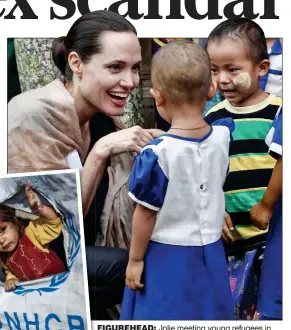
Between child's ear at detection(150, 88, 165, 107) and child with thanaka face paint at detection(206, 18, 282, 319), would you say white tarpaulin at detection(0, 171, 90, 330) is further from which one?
child with thanaka face paint at detection(206, 18, 282, 319)

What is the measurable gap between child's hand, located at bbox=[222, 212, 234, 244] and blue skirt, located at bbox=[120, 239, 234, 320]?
94 mm

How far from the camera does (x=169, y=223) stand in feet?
12.8

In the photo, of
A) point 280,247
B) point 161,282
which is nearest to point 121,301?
point 161,282

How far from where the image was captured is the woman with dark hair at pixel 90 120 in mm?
4031

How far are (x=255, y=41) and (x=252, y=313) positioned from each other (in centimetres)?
132

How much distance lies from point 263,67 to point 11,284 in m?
1.63

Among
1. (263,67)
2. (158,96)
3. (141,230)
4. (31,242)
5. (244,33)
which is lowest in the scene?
(31,242)

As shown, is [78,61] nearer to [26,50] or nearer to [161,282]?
[26,50]

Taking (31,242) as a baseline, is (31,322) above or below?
below

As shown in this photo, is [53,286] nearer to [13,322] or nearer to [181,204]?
[13,322]

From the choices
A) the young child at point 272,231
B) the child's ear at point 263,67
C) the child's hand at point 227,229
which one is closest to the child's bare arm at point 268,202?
the young child at point 272,231

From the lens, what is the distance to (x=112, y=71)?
13.3 feet

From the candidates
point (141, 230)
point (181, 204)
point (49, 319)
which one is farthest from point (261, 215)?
point (49, 319)

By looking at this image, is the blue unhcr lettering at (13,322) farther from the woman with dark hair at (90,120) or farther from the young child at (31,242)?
the woman with dark hair at (90,120)
